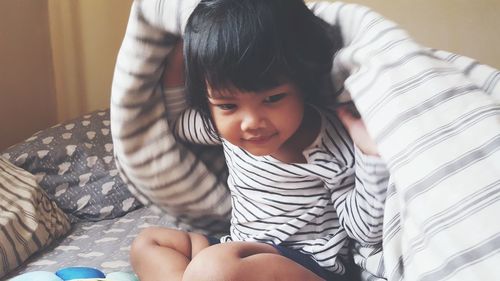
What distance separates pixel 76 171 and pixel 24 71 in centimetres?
45

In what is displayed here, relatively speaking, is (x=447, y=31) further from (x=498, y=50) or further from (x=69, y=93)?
(x=69, y=93)

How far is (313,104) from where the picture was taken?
2.58ft

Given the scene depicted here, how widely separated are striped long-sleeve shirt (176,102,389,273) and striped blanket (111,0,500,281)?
0.05 meters

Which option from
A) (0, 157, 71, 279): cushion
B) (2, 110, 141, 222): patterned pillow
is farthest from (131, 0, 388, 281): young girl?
(2, 110, 141, 222): patterned pillow

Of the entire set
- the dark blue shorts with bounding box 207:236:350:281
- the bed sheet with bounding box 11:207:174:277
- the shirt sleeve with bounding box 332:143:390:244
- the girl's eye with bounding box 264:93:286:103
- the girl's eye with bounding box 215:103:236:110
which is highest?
the girl's eye with bounding box 264:93:286:103

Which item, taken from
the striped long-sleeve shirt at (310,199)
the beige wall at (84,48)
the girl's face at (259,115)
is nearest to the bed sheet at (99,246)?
the striped long-sleeve shirt at (310,199)

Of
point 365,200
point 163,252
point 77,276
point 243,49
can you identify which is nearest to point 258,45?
point 243,49

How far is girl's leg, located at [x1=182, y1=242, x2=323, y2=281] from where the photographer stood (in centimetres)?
69

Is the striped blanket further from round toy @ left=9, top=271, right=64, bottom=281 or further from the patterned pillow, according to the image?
the patterned pillow

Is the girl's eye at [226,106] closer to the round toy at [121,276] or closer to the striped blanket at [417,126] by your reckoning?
the striped blanket at [417,126]

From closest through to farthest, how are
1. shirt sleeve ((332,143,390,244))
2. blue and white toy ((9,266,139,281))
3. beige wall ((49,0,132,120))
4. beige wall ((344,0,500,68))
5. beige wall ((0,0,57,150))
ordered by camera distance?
shirt sleeve ((332,143,390,244))
blue and white toy ((9,266,139,281))
beige wall ((344,0,500,68))
beige wall ((0,0,57,150))
beige wall ((49,0,132,120))

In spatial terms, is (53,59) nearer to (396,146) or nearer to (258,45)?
(258,45)

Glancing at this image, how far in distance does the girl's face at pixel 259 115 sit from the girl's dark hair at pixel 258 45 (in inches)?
0.6

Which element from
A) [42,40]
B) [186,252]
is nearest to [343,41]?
[186,252]
